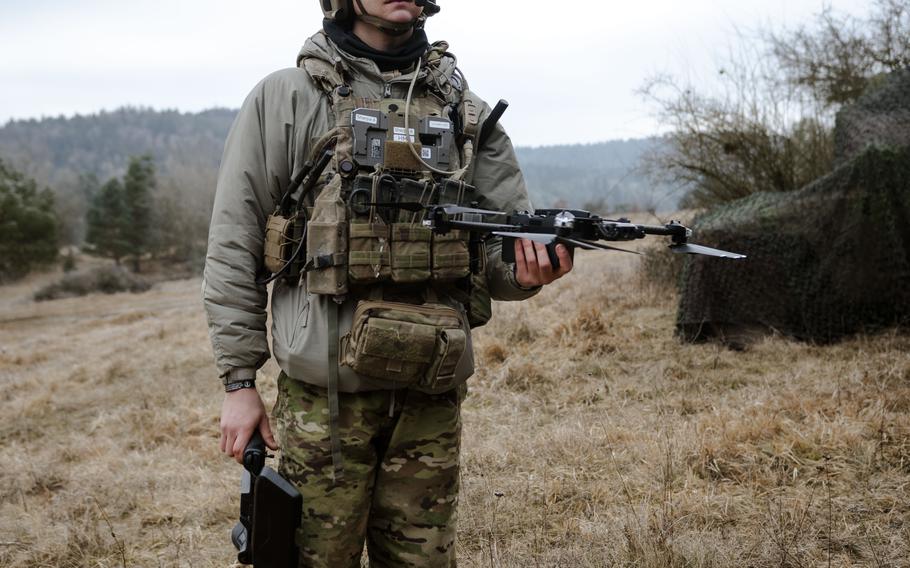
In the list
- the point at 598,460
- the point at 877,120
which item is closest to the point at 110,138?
the point at 877,120

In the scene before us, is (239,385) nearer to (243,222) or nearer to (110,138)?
(243,222)

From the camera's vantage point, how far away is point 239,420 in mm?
2039

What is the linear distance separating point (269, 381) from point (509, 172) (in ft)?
18.2

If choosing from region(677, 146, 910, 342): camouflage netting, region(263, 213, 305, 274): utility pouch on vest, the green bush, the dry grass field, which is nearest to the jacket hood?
region(263, 213, 305, 274): utility pouch on vest

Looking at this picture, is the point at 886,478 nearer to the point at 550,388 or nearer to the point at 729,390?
the point at 729,390

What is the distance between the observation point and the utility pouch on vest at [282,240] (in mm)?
2047

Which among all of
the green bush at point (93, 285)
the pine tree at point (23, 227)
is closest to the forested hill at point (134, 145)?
the pine tree at point (23, 227)

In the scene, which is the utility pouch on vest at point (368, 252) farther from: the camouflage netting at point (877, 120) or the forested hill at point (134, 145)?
the forested hill at point (134, 145)

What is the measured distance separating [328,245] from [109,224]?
4711 centimetres

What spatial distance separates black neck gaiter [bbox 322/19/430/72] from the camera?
2.15 meters

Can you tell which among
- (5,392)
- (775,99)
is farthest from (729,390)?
(5,392)

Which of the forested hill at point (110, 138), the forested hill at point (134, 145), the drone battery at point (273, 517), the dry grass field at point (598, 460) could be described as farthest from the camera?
the forested hill at point (110, 138)

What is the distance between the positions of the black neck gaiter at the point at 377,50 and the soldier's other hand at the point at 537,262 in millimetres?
727

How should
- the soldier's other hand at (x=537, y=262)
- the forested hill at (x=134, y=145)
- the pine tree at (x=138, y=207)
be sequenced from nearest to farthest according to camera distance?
the soldier's other hand at (x=537, y=262) → the pine tree at (x=138, y=207) → the forested hill at (x=134, y=145)
